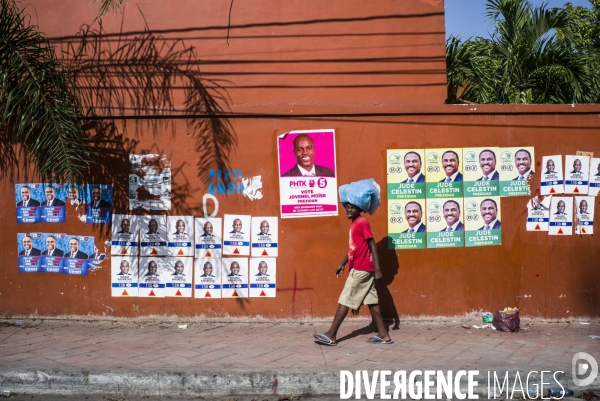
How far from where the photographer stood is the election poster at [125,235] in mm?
7391

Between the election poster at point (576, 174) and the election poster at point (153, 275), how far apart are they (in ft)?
16.3

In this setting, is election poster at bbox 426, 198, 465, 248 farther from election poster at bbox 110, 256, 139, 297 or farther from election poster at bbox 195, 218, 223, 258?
election poster at bbox 110, 256, 139, 297

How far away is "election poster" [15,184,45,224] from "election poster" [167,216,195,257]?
5.32 ft

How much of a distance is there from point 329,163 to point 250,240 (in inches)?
51.9

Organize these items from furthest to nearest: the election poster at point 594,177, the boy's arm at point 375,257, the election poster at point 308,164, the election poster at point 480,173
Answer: the election poster at point 594,177
the election poster at point 480,173
the election poster at point 308,164
the boy's arm at point 375,257

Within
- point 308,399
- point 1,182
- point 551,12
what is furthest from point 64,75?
point 551,12

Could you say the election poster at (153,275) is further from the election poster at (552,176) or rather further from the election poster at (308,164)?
the election poster at (552,176)

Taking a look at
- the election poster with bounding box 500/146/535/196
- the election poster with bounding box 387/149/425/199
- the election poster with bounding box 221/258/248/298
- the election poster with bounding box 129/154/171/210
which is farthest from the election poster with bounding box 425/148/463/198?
the election poster with bounding box 129/154/171/210

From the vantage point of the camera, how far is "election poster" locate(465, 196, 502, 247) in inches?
293

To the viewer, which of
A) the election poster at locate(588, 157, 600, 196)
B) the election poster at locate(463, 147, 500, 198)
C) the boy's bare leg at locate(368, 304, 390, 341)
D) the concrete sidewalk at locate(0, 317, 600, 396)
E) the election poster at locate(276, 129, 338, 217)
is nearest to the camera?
the concrete sidewalk at locate(0, 317, 600, 396)

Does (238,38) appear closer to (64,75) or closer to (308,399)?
(64,75)

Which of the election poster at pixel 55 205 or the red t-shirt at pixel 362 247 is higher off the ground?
the election poster at pixel 55 205

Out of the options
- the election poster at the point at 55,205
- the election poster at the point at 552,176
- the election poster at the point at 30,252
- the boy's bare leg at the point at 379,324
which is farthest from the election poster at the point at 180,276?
the election poster at the point at 552,176

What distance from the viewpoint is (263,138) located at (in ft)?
24.0
